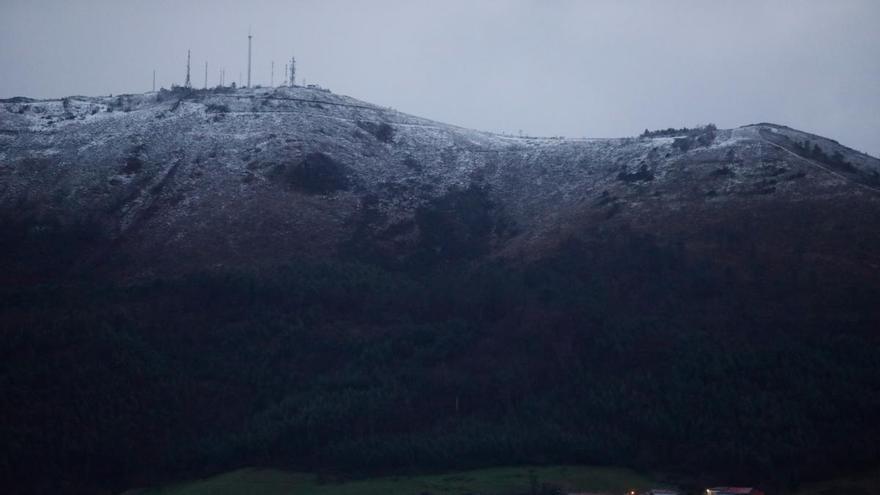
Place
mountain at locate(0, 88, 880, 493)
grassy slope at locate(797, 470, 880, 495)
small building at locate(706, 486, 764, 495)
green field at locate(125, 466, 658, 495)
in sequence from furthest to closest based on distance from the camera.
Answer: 1. mountain at locate(0, 88, 880, 493)
2. green field at locate(125, 466, 658, 495)
3. grassy slope at locate(797, 470, 880, 495)
4. small building at locate(706, 486, 764, 495)

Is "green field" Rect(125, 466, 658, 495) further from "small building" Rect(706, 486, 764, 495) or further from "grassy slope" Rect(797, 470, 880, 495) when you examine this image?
"grassy slope" Rect(797, 470, 880, 495)

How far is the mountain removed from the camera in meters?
58.2

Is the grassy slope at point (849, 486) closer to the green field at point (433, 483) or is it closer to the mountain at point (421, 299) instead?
the mountain at point (421, 299)

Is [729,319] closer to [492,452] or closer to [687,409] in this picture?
[687,409]

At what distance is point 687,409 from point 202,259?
36977 mm

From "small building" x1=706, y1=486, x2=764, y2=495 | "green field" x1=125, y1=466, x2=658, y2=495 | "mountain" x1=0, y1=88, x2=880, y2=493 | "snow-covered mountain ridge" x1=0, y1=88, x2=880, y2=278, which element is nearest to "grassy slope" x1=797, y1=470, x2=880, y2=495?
"mountain" x1=0, y1=88, x2=880, y2=493

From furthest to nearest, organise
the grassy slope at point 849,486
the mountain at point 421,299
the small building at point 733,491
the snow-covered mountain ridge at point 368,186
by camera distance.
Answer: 1. the snow-covered mountain ridge at point 368,186
2. the mountain at point 421,299
3. the grassy slope at point 849,486
4. the small building at point 733,491

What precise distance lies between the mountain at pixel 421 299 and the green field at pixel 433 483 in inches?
51.2

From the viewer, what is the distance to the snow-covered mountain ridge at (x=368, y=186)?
76.3 m

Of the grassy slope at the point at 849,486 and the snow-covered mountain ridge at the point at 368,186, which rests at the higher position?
the snow-covered mountain ridge at the point at 368,186

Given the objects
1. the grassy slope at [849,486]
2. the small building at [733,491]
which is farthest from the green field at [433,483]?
the grassy slope at [849,486]

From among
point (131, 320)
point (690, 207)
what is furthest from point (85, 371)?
point (690, 207)

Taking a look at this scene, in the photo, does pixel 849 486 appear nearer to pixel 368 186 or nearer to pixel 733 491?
pixel 733 491

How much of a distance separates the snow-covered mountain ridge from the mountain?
27cm
